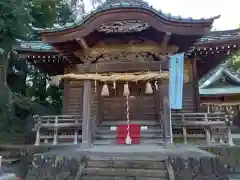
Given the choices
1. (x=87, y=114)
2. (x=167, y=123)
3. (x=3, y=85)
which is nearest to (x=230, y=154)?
(x=167, y=123)

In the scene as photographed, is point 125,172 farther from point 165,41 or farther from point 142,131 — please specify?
point 165,41

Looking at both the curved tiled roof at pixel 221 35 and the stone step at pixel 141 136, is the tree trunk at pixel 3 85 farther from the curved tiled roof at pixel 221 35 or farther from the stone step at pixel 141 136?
the curved tiled roof at pixel 221 35

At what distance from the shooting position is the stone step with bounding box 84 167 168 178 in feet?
18.2

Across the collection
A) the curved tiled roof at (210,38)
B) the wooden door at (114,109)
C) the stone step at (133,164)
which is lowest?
the stone step at (133,164)

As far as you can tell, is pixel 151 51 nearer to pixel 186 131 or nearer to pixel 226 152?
pixel 186 131

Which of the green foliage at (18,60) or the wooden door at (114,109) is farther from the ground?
the green foliage at (18,60)

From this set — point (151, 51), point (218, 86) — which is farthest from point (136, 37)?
point (218, 86)

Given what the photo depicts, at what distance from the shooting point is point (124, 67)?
322 inches

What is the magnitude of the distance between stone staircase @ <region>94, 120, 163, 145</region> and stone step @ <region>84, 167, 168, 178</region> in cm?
264

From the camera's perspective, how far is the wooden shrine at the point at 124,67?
7.74 metres

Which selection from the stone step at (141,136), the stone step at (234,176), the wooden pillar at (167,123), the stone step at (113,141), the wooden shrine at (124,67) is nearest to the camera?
the stone step at (234,176)

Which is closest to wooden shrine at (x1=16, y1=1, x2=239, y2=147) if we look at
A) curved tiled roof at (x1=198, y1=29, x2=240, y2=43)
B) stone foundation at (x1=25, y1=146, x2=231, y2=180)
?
curved tiled roof at (x1=198, y1=29, x2=240, y2=43)

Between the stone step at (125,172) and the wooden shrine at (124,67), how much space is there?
1.96 meters

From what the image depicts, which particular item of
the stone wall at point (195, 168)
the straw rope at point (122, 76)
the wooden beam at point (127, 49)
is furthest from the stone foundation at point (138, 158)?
the wooden beam at point (127, 49)
